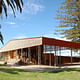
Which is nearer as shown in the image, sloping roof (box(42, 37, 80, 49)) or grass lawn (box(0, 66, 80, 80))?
grass lawn (box(0, 66, 80, 80))

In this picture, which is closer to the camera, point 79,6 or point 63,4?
point 79,6

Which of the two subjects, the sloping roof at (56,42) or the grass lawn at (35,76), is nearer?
the grass lawn at (35,76)

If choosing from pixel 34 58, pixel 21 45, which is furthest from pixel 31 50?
pixel 21 45

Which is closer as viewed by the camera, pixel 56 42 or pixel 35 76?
pixel 35 76

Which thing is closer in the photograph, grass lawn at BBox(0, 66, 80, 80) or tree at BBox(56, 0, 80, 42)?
grass lawn at BBox(0, 66, 80, 80)

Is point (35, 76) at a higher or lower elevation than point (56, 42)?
lower

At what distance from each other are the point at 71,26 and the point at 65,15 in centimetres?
341

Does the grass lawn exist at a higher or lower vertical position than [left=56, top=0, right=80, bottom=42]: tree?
lower

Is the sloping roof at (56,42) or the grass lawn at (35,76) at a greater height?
the sloping roof at (56,42)

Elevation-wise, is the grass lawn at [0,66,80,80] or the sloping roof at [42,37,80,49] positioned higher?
the sloping roof at [42,37,80,49]

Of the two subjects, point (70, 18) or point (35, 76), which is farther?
point (70, 18)

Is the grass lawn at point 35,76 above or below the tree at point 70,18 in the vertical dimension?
below

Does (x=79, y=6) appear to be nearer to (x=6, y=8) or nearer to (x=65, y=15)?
(x=65, y=15)

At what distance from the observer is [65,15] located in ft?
133
